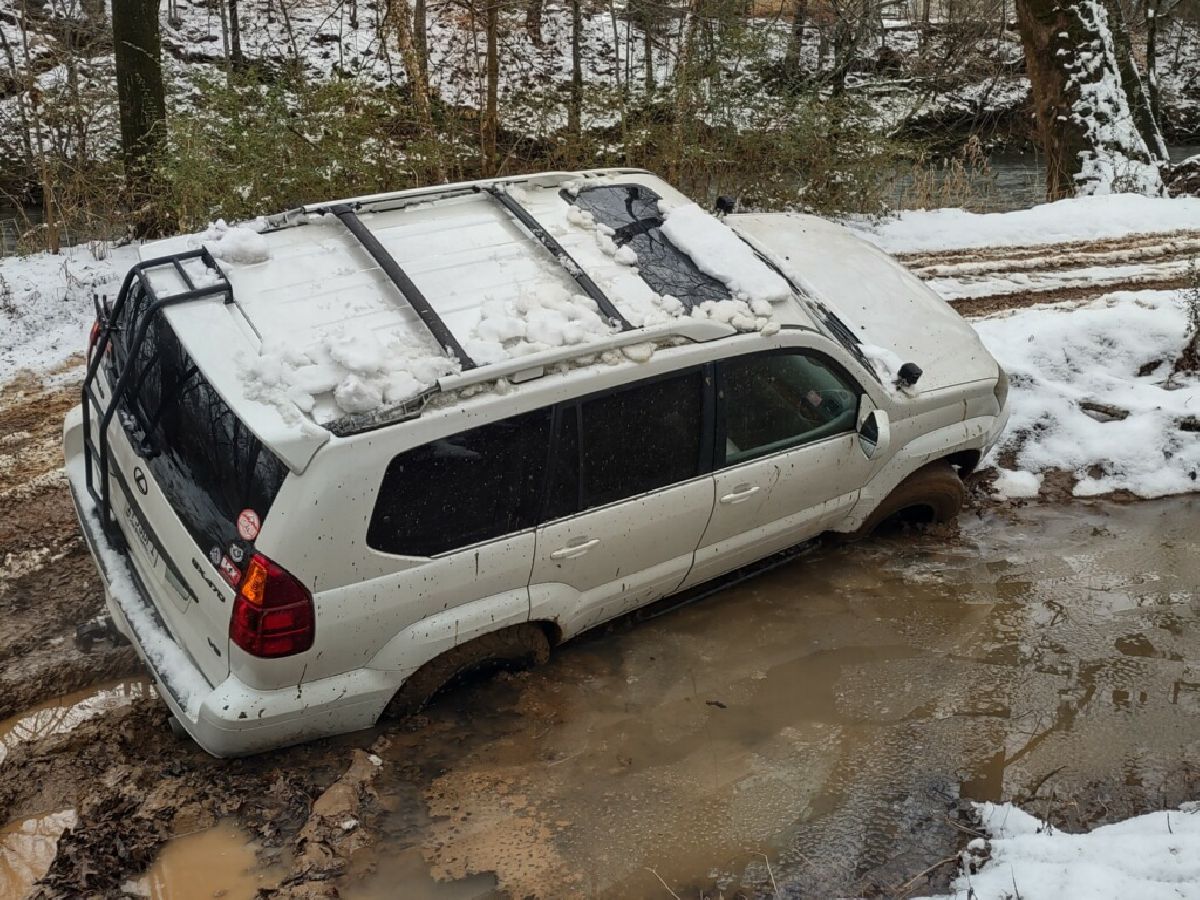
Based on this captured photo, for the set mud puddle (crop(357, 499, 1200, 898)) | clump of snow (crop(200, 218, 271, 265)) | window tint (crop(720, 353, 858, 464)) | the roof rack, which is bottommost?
mud puddle (crop(357, 499, 1200, 898))

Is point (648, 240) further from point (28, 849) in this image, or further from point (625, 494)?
point (28, 849)

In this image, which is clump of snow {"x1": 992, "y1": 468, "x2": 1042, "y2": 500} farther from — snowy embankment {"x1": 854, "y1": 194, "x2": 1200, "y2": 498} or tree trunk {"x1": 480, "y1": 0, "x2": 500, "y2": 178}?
tree trunk {"x1": 480, "y1": 0, "x2": 500, "y2": 178}

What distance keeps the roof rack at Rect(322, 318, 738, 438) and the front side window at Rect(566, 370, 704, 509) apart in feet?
0.58

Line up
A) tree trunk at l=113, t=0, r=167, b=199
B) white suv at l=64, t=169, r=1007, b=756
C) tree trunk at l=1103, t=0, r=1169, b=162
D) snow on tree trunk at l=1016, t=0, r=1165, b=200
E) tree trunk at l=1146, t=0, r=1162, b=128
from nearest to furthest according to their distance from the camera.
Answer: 1. white suv at l=64, t=169, r=1007, b=756
2. tree trunk at l=113, t=0, r=167, b=199
3. snow on tree trunk at l=1016, t=0, r=1165, b=200
4. tree trunk at l=1103, t=0, r=1169, b=162
5. tree trunk at l=1146, t=0, r=1162, b=128

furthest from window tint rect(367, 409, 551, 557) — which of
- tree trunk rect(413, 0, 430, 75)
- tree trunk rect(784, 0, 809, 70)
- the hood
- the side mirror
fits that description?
tree trunk rect(784, 0, 809, 70)

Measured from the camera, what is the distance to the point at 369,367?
11.8ft

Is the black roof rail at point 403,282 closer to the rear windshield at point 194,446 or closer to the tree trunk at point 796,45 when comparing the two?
the rear windshield at point 194,446

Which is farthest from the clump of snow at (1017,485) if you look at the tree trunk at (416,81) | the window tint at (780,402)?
the tree trunk at (416,81)

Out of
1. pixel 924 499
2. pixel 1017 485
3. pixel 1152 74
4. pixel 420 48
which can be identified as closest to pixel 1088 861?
pixel 924 499

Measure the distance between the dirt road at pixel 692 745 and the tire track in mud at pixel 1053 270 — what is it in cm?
357

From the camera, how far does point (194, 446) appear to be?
3648 mm

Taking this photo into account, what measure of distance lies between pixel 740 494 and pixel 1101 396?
12.1 feet

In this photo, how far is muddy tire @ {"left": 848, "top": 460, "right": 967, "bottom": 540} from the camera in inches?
212

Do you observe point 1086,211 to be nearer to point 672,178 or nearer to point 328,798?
point 672,178
